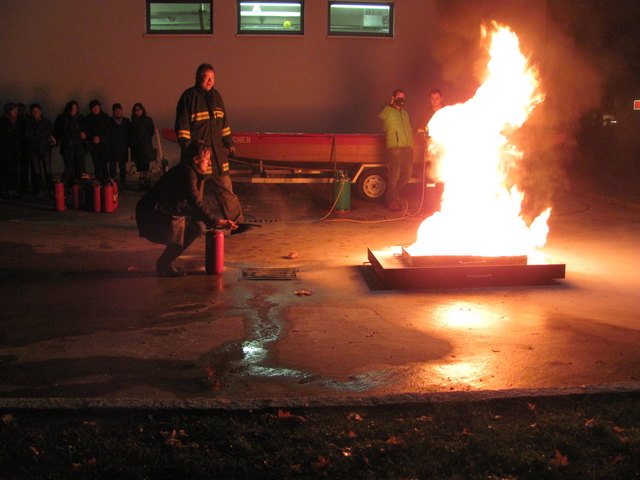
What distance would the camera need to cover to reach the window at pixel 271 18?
17.3 meters

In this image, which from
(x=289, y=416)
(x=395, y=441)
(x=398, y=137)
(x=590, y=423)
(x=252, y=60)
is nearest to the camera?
(x=395, y=441)

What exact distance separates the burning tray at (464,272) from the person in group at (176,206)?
1963 mm

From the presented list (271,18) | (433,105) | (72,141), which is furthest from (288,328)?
(271,18)

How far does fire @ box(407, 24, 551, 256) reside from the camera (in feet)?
28.8

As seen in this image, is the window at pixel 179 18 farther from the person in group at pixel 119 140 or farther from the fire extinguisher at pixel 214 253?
the fire extinguisher at pixel 214 253

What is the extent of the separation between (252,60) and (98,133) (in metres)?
4.14

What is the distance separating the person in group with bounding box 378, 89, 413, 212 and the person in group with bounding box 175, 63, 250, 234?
407 cm

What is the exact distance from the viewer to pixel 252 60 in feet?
57.0

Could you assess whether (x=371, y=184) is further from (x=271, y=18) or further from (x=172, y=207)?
(x=172, y=207)

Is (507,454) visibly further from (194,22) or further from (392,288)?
(194,22)

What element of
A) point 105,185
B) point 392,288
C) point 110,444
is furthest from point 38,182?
point 110,444

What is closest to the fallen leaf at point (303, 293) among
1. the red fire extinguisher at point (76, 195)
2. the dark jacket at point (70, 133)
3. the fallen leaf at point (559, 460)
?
the fallen leaf at point (559, 460)

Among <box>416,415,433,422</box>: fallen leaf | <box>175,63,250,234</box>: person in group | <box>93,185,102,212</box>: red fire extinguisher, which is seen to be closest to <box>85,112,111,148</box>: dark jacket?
<box>93,185,102,212</box>: red fire extinguisher

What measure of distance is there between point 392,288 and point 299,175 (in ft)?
24.8
